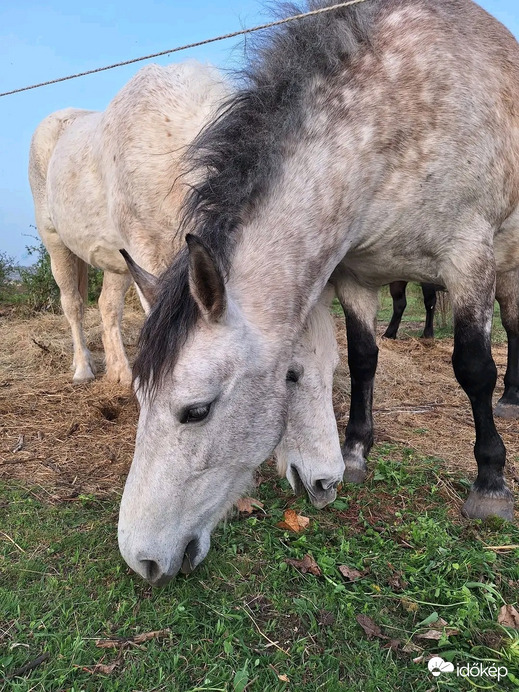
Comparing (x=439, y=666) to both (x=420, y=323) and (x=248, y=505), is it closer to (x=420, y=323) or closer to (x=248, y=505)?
(x=248, y=505)

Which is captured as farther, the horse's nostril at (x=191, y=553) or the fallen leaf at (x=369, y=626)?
the horse's nostril at (x=191, y=553)

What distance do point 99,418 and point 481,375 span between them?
2822mm

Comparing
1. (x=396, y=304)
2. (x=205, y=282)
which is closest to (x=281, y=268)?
(x=205, y=282)

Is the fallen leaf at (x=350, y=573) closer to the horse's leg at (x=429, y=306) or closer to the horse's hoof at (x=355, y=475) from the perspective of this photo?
the horse's hoof at (x=355, y=475)

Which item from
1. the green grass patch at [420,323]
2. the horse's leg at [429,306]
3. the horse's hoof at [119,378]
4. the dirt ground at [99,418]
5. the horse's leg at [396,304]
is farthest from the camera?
the green grass patch at [420,323]

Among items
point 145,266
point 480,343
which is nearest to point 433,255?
point 480,343

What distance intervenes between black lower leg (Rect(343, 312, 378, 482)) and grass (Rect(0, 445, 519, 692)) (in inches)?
24.7

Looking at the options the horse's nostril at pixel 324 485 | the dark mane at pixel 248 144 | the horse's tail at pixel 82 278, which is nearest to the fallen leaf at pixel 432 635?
the horse's nostril at pixel 324 485

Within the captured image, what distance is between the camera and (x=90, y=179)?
445cm

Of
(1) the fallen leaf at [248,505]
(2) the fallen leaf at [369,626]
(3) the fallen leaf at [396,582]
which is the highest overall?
(1) the fallen leaf at [248,505]

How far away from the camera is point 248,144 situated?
2201mm

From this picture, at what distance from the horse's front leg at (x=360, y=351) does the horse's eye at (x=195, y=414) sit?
158cm

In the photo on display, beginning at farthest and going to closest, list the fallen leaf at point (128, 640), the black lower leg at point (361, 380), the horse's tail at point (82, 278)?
the horse's tail at point (82, 278) → the black lower leg at point (361, 380) → the fallen leaf at point (128, 640)

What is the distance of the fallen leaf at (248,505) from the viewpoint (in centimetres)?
261
